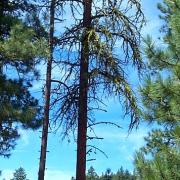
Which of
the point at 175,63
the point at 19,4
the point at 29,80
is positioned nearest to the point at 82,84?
the point at 29,80

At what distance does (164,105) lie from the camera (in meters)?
8.14

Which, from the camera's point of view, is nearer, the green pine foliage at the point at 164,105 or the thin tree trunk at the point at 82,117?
the green pine foliage at the point at 164,105

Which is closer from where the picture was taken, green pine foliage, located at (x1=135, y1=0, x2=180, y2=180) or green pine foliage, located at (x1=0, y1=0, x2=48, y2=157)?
green pine foliage, located at (x1=135, y1=0, x2=180, y2=180)

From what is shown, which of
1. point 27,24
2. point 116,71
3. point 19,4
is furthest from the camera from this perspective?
point 19,4

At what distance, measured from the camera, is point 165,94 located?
7797mm

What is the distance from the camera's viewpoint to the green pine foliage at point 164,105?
21.8ft

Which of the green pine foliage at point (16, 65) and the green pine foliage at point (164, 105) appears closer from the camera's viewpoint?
the green pine foliage at point (164, 105)

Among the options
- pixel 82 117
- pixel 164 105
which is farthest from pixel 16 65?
pixel 164 105

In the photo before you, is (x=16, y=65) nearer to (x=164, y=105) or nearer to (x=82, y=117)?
(x=82, y=117)

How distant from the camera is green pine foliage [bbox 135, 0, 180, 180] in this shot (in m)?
6.65

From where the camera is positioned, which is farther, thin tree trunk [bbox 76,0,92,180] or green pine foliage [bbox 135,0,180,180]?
thin tree trunk [bbox 76,0,92,180]

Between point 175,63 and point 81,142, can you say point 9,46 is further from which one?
point 175,63

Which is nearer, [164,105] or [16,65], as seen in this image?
[164,105]

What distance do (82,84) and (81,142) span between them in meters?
1.70
